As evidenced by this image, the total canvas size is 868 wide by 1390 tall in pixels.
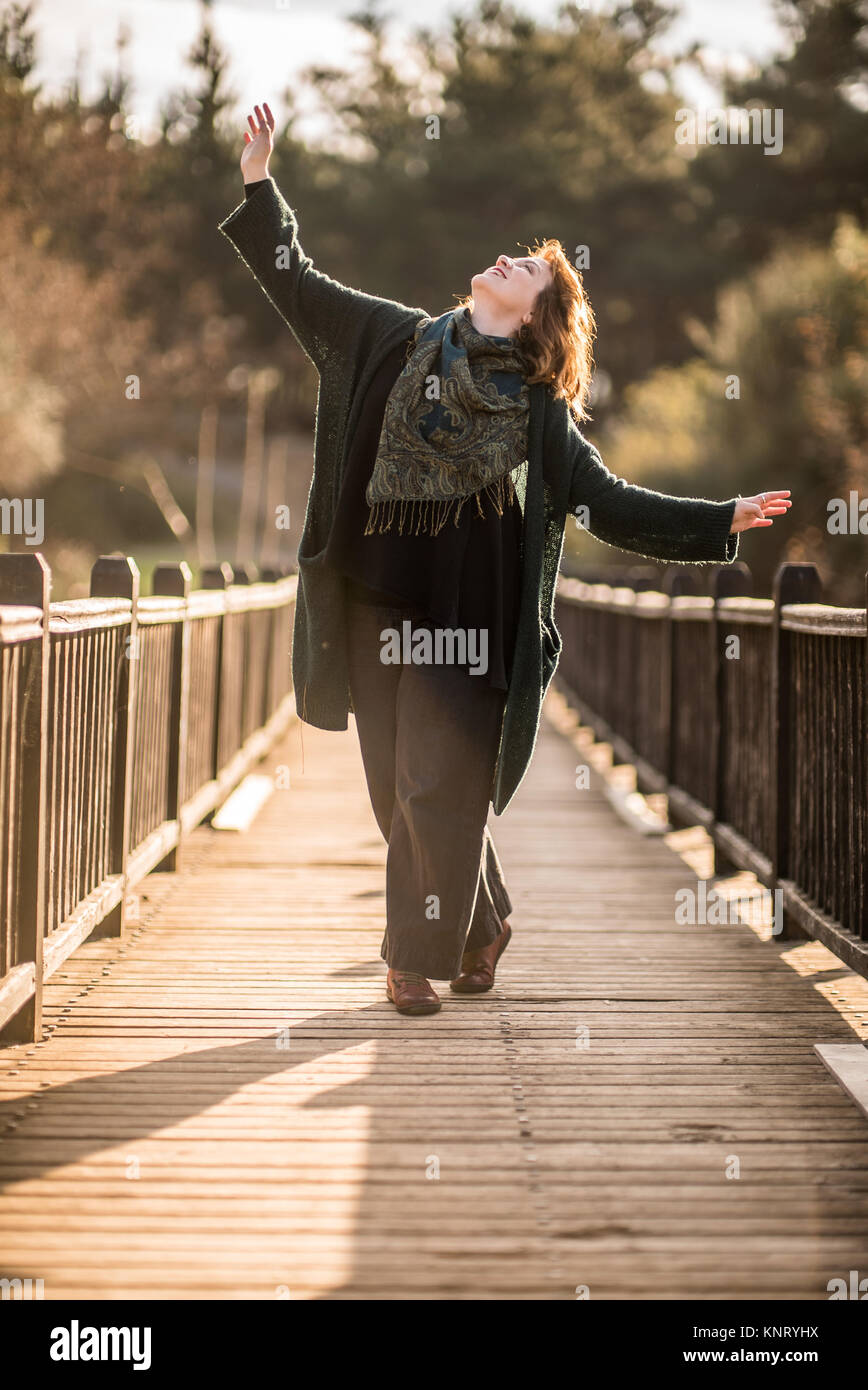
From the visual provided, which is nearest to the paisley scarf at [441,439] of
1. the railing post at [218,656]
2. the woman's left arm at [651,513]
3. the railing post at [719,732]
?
the woman's left arm at [651,513]

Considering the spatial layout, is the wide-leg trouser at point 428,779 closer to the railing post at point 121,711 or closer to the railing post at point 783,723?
the railing post at point 121,711

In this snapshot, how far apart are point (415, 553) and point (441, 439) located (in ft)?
0.95

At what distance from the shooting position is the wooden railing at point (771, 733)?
4.53 meters

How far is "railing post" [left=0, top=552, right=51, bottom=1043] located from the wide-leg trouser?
2.70 feet

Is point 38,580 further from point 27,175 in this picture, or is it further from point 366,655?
point 27,175

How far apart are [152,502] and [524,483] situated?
42730 millimetres

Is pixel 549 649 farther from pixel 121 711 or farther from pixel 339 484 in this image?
pixel 121 711

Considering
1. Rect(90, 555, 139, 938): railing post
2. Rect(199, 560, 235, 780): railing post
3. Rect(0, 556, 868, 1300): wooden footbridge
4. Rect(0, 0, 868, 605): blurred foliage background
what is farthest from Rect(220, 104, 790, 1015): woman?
Rect(0, 0, 868, 605): blurred foliage background

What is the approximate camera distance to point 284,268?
419 cm

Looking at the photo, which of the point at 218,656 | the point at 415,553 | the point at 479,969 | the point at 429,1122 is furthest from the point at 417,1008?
the point at 218,656

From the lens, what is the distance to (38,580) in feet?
12.5

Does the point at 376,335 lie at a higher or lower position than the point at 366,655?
higher

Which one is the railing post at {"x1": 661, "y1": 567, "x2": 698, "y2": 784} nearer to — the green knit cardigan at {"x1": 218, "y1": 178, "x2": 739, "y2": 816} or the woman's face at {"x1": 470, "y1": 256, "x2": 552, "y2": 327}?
the green knit cardigan at {"x1": 218, "y1": 178, "x2": 739, "y2": 816}
